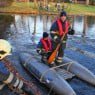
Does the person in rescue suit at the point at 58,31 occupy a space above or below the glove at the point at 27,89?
above

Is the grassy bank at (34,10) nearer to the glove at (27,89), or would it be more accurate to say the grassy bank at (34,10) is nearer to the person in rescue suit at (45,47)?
the person in rescue suit at (45,47)

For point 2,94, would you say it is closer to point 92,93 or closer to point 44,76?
point 44,76

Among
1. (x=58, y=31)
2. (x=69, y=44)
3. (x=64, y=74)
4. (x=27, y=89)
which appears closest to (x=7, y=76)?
(x=27, y=89)

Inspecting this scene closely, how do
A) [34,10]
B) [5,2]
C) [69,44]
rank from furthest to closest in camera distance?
[5,2] → [34,10] → [69,44]

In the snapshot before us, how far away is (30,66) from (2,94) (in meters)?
2.76

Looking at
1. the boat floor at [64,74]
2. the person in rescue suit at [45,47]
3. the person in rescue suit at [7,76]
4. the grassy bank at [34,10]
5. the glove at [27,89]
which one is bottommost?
A: the grassy bank at [34,10]

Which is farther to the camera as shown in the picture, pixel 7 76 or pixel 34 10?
pixel 34 10

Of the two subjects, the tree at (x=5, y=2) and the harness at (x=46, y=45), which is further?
the tree at (x=5, y=2)

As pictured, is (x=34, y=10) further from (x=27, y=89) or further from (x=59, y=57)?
(x=27, y=89)

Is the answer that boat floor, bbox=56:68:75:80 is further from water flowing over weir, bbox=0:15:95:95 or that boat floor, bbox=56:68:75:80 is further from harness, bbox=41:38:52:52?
harness, bbox=41:38:52:52

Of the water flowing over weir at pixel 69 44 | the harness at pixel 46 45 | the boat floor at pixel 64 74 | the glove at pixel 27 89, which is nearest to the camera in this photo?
the glove at pixel 27 89

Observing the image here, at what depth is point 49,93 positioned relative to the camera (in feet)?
45.4

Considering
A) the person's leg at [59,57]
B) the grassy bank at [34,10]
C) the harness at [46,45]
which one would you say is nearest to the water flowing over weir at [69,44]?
the person's leg at [59,57]

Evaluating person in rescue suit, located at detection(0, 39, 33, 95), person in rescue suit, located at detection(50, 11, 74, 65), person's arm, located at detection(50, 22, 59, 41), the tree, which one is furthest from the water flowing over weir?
the tree
